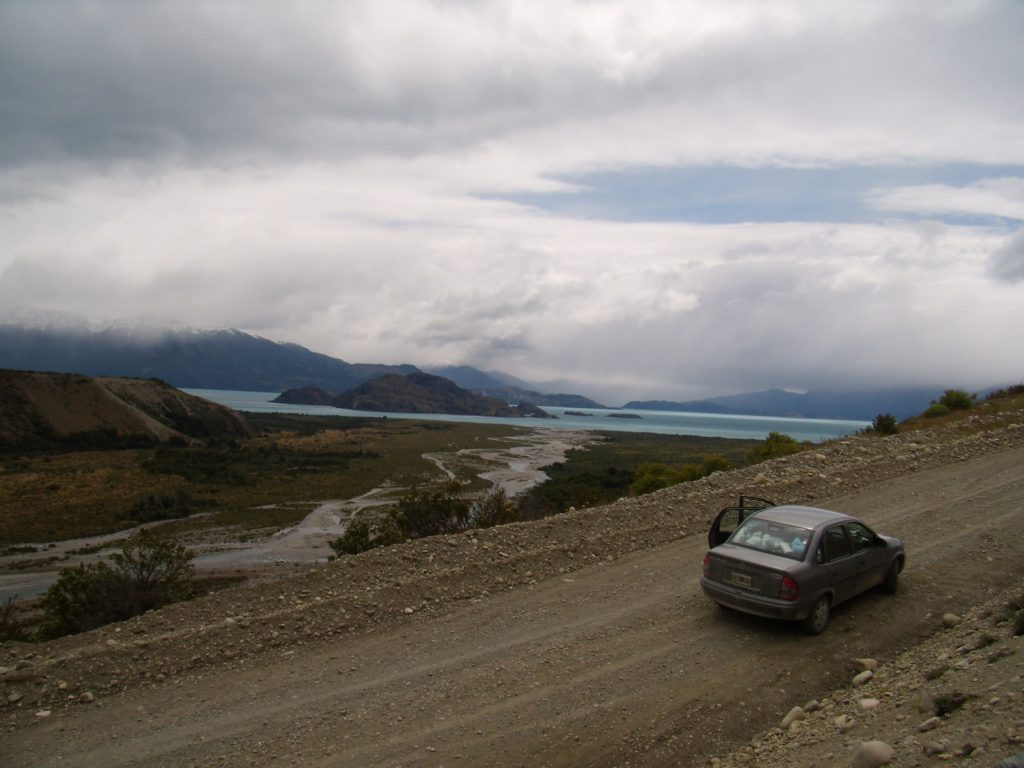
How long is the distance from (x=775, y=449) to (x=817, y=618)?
22.1 m

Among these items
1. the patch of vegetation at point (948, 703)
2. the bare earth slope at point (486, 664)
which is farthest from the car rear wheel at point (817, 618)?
the patch of vegetation at point (948, 703)

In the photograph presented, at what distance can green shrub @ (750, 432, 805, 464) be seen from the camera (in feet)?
91.0

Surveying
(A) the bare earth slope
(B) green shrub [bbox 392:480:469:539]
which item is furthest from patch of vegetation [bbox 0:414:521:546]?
(A) the bare earth slope

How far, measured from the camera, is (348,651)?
8.26 metres

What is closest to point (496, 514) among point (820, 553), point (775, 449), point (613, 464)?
point (820, 553)

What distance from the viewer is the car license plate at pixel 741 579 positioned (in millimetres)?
8167

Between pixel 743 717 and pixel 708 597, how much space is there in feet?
9.84

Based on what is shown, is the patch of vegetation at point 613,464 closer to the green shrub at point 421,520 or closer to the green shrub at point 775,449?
the green shrub at point 775,449

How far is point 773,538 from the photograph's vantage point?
860 centimetres

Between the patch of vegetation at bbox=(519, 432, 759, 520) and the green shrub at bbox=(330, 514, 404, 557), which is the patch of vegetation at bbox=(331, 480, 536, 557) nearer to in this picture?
the green shrub at bbox=(330, 514, 404, 557)

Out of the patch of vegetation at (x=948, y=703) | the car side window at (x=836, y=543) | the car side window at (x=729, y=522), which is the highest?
the car side window at (x=836, y=543)

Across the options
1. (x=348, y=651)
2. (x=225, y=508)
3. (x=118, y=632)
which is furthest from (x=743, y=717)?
(x=225, y=508)

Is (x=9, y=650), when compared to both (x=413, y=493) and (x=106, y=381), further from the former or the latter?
(x=106, y=381)

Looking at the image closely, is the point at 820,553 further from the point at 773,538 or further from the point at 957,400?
the point at 957,400
